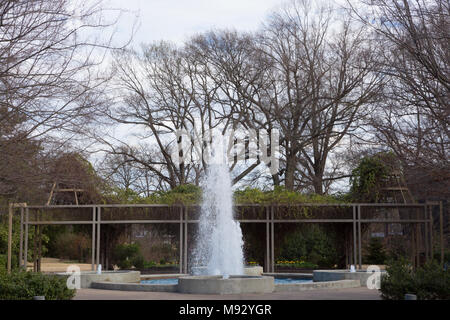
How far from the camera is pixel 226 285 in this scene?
1284 centimetres

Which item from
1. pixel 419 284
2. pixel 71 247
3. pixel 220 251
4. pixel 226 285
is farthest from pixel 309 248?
pixel 419 284

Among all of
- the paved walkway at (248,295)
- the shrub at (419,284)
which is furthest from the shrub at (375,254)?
the shrub at (419,284)

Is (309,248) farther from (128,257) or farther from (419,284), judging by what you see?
(419,284)

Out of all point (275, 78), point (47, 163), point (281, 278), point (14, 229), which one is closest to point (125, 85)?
point (275, 78)

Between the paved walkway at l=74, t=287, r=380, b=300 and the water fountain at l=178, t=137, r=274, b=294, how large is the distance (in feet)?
1.02

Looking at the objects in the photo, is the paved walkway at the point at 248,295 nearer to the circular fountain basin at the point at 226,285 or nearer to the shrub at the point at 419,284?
the circular fountain basin at the point at 226,285

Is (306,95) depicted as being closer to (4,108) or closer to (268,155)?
(268,155)

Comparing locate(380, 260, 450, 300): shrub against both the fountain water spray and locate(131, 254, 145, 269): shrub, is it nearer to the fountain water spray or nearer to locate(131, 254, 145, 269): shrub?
the fountain water spray

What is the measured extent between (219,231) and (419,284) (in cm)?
808

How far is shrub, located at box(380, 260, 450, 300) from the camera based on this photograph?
10.0 meters

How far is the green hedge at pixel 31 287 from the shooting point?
33.1 feet

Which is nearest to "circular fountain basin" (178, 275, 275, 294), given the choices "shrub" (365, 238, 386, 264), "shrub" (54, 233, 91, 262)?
"shrub" (365, 238, 386, 264)

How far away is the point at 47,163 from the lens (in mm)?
11078
